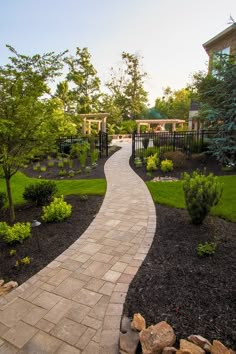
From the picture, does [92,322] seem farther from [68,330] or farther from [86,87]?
[86,87]

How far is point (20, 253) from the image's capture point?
3939mm

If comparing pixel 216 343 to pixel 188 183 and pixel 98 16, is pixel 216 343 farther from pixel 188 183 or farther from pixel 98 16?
pixel 98 16

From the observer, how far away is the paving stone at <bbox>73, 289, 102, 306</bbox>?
8.92ft

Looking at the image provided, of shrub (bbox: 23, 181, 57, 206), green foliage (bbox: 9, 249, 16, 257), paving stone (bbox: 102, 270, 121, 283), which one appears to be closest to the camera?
paving stone (bbox: 102, 270, 121, 283)

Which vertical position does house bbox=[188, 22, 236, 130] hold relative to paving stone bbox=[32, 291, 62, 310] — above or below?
above

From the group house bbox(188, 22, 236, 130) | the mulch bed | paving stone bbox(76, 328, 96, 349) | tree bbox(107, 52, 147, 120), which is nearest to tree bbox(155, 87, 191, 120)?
tree bbox(107, 52, 147, 120)

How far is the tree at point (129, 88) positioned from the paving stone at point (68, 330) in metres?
35.0

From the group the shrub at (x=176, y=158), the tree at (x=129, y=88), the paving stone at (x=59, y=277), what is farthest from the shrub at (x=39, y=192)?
the tree at (x=129, y=88)

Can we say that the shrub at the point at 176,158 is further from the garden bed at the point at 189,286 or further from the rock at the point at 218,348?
the rock at the point at 218,348

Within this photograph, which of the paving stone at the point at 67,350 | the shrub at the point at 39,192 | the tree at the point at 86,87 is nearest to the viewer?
the paving stone at the point at 67,350

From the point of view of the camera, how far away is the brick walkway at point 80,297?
2.21 meters

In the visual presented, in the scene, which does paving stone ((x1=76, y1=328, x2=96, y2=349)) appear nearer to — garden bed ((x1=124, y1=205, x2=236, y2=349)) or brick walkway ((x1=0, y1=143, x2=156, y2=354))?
brick walkway ((x1=0, y1=143, x2=156, y2=354))

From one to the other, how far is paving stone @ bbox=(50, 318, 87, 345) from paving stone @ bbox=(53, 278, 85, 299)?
0.41 m

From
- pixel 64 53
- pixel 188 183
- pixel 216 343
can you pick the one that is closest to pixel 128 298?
pixel 216 343
